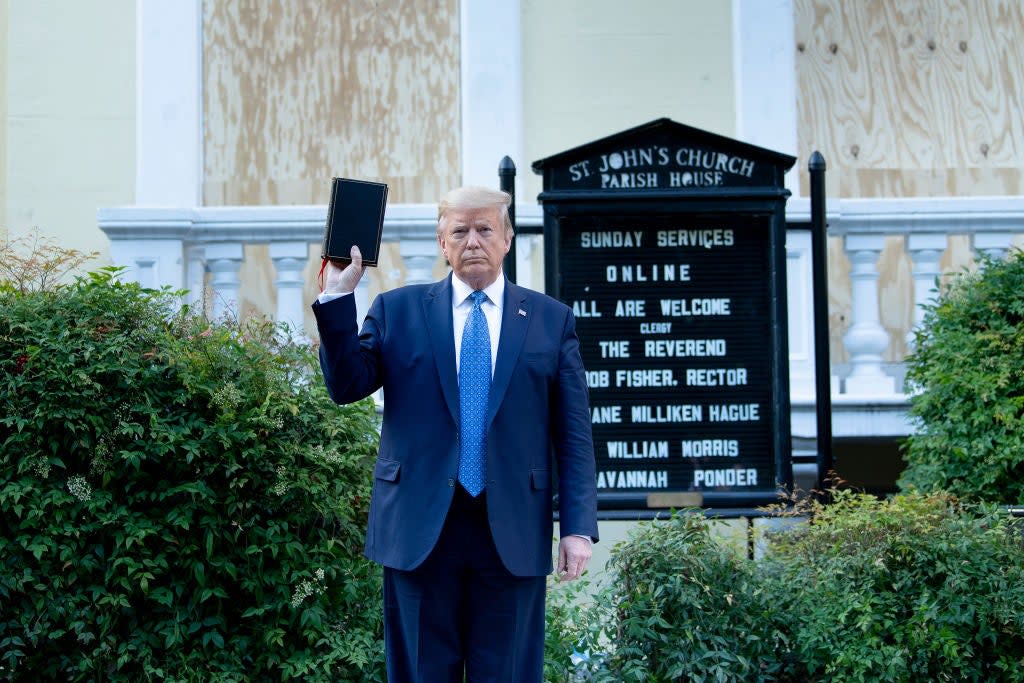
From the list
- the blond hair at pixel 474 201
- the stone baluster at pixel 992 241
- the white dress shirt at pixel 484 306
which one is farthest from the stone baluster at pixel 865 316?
the blond hair at pixel 474 201

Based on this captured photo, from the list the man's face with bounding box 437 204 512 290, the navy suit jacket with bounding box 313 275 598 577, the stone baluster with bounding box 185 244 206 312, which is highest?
the stone baluster with bounding box 185 244 206 312

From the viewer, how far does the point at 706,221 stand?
5.36 meters

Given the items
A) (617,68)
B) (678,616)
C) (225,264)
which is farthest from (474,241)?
(617,68)

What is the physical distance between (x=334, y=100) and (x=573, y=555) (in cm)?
465

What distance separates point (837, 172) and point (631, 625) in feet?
13.9

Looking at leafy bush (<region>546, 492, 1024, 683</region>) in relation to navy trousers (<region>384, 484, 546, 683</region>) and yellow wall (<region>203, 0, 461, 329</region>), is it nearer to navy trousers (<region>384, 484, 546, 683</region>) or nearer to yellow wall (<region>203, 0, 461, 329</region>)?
navy trousers (<region>384, 484, 546, 683</region>)

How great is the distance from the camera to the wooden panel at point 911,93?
772 cm

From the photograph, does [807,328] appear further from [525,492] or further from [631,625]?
[525,492]

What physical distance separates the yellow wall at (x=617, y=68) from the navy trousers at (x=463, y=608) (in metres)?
4.00

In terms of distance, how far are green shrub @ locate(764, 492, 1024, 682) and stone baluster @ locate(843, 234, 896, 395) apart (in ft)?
6.92

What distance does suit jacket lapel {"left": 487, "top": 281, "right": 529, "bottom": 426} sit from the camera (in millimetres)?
3502

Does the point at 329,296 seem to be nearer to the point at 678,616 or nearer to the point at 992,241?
the point at 678,616

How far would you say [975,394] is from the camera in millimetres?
5258

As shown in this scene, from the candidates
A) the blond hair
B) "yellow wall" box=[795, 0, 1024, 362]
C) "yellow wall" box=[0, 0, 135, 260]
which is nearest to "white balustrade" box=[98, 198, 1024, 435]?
"yellow wall" box=[0, 0, 135, 260]
